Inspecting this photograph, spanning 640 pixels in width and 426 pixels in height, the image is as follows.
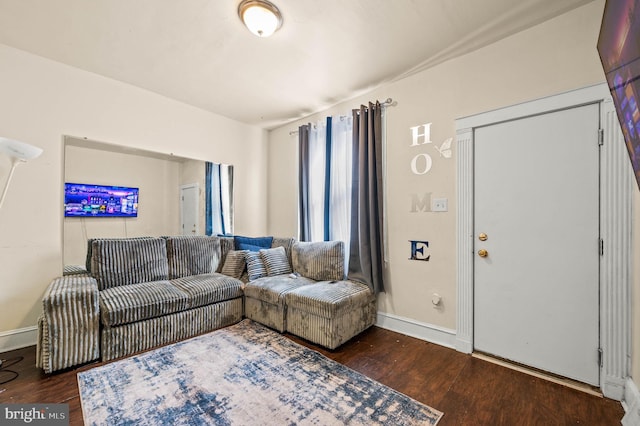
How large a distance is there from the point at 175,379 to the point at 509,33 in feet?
11.7

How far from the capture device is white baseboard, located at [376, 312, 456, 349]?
2.36m

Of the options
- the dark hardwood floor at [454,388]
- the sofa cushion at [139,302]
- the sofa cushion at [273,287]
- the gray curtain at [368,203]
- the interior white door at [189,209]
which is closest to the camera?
the dark hardwood floor at [454,388]

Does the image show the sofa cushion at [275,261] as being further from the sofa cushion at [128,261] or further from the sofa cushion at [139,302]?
the sofa cushion at [128,261]

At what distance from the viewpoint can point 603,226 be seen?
1.72 metres

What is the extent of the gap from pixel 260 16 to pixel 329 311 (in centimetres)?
226

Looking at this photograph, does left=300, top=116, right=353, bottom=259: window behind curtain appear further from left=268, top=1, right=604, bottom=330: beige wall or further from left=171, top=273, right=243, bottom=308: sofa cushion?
left=171, top=273, right=243, bottom=308: sofa cushion

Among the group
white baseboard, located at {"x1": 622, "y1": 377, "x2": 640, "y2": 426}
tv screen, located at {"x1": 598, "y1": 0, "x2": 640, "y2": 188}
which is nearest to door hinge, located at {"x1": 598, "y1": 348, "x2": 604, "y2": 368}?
white baseboard, located at {"x1": 622, "y1": 377, "x2": 640, "y2": 426}

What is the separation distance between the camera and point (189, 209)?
3.31m

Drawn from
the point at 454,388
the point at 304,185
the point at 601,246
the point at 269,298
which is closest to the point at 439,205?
the point at 601,246

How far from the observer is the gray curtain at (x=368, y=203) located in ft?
9.00

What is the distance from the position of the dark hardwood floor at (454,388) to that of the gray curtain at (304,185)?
1595 millimetres

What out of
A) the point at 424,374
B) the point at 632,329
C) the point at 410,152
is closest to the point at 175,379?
the point at 424,374

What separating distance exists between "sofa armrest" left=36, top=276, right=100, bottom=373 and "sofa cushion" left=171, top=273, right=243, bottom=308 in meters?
0.70

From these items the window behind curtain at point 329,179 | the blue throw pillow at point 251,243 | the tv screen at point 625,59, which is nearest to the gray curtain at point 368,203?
the window behind curtain at point 329,179
